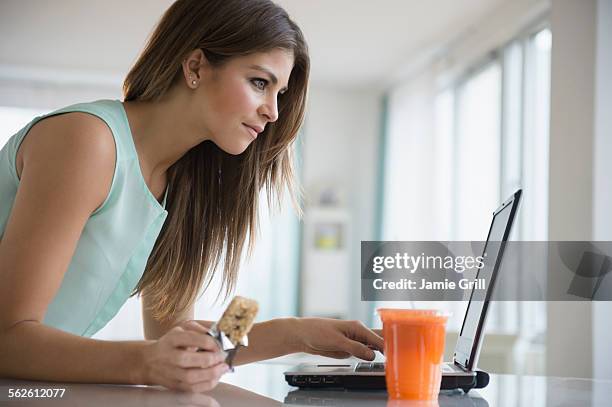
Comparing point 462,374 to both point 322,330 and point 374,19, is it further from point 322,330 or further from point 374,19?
point 374,19

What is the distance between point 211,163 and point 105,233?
37 cm

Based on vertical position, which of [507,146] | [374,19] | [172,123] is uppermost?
[374,19]

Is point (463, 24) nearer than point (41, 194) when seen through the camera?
No

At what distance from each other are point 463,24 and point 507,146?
1.02 metres

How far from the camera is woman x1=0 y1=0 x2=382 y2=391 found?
94 cm

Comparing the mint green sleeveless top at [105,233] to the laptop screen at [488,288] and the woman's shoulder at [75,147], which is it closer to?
the woman's shoulder at [75,147]

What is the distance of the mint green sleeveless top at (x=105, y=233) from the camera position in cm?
116

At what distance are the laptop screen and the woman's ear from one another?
0.58 metres

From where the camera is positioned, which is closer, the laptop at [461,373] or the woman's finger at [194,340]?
the woman's finger at [194,340]

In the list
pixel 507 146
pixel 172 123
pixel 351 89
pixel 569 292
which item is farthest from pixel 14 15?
pixel 172 123

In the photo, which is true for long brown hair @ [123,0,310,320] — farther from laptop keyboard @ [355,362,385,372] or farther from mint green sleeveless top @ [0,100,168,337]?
laptop keyboard @ [355,362,385,372]

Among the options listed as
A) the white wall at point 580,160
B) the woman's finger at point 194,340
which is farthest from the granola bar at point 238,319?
the white wall at point 580,160

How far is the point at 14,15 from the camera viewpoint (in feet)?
17.6

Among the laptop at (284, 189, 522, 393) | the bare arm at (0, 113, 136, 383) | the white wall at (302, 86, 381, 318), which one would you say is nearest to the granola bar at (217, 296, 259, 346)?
the bare arm at (0, 113, 136, 383)
